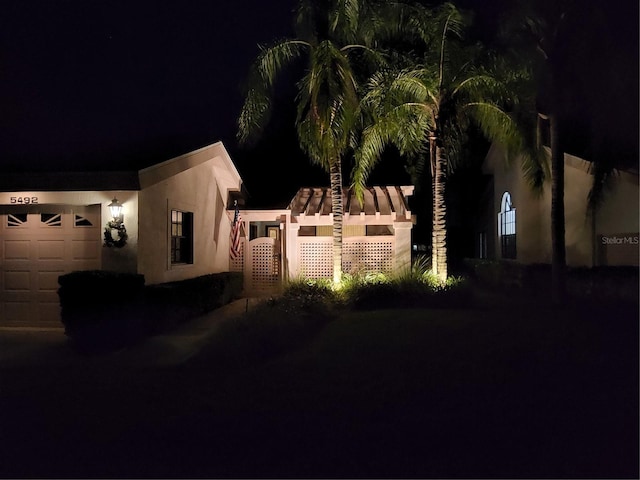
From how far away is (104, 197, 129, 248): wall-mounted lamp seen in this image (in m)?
12.0

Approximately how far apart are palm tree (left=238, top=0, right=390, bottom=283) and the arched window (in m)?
7.30

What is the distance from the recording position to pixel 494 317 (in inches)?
436

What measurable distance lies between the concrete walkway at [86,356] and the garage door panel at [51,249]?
56.8 inches

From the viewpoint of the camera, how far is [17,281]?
494 inches

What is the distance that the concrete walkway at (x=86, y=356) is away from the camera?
9.16 metres

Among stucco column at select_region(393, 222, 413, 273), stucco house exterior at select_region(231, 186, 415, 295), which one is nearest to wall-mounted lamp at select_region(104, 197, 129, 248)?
stucco house exterior at select_region(231, 186, 415, 295)

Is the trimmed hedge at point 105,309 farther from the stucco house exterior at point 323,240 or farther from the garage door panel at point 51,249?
the stucco house exterior at point 323,240

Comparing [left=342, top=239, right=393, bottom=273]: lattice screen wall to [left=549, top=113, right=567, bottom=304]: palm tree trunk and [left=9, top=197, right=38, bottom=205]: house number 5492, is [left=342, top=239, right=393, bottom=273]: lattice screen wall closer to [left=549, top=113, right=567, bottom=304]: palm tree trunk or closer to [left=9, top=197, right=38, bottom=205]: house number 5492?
[left=549, top=113, right=567, bottom=304]: palm tree trunk

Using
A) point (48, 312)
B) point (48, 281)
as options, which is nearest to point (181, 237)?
point (48, 281)

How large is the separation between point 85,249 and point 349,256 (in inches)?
292

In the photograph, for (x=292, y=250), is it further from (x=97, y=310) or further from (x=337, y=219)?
(x=97, y=310)

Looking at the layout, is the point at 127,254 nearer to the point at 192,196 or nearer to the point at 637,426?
the point at 192,196

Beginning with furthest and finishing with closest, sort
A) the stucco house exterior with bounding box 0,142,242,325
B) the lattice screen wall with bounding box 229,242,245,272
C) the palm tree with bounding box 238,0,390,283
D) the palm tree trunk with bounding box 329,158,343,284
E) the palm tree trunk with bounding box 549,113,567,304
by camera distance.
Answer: the lattice screen wall with bounding box 229,242,245,272, the palm tree trunk with bounding box 329,158,343,284, the palm tree with bounding box 238,0,390,283, the palm tree trunk with bounding box 549,113,567,304, the stucco house exterior with bounding box 0,142,242,325

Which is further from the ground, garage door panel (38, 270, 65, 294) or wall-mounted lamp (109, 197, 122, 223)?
wall-mounted lamp (109, 197, 122, 223)
